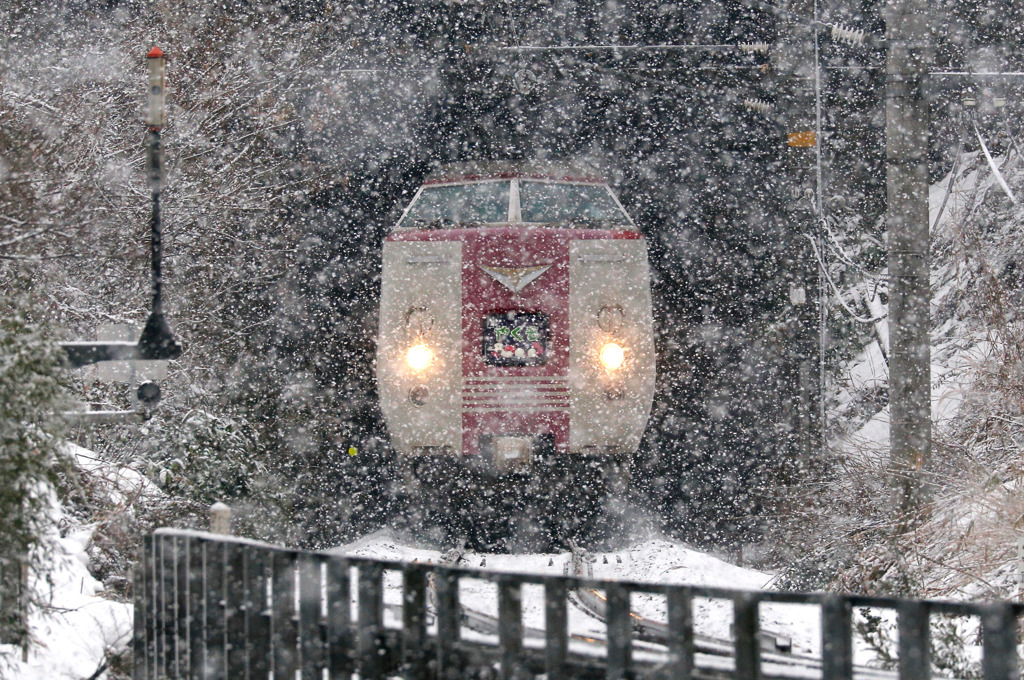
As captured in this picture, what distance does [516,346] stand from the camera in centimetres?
705

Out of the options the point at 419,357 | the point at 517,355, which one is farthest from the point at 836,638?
the point at 419,357

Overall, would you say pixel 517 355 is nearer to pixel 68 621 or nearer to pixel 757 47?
pixel 68 621

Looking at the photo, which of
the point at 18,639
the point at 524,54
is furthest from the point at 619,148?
the point at 18,639

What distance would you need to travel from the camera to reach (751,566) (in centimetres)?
804

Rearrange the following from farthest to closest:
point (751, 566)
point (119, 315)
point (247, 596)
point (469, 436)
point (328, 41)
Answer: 1. point (328, 41)
2. point (119, 315)
3. point (751, 566)
4. point (469, 436)
5. point (247, 596)

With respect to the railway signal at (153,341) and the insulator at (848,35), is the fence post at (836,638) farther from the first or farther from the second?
the insulator at (848,35)

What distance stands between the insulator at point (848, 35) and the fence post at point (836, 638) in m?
12.4

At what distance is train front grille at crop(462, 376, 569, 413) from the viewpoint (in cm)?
693

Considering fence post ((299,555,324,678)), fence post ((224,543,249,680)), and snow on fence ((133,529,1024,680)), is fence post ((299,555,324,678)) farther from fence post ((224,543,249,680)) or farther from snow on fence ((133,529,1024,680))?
fence post ((224,543,249,680))

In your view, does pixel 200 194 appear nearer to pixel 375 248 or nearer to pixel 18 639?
pixel 375 248

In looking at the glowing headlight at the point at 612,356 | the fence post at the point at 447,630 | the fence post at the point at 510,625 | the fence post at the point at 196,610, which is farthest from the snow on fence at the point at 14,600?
the glowing headlight at the point at 612,356

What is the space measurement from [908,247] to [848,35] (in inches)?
366

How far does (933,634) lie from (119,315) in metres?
6.97

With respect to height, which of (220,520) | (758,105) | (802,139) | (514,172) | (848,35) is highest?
(848,35)
